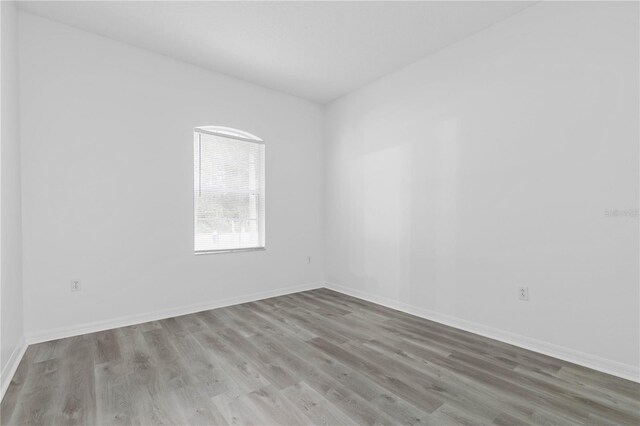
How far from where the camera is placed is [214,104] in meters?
3.98

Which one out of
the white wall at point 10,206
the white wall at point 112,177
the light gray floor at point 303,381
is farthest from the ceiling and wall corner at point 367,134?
the light gray floor at point 303,381

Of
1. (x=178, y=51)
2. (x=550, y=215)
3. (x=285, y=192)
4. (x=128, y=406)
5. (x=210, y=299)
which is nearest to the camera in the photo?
(x=128, y=406)

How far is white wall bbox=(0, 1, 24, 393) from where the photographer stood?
7.15 feet

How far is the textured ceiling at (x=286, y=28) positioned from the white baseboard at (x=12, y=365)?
2898 millimetres

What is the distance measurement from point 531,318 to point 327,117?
150 inches

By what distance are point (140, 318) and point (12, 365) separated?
1.13 metres

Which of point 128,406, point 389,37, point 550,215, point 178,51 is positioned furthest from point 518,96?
point 128,406

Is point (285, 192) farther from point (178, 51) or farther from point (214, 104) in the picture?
point (178, 51)

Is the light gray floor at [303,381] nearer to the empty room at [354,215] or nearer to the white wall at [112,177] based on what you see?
the empty room at [354,215]

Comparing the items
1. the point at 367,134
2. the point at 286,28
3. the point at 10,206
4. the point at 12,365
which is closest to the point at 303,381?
the point at 12,365

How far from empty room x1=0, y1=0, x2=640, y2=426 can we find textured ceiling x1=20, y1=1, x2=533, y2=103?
25 mm

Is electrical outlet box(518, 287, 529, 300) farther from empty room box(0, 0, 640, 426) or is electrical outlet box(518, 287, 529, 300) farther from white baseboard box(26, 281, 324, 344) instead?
white baseboard box(26, 281, 324, 344)

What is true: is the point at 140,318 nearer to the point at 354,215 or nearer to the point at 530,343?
the point at 354,215

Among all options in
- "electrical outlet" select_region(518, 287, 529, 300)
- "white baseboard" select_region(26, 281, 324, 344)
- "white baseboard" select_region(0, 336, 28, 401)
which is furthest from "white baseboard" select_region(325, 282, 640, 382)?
"white baseboard" select_region(0, 336, 28, 401)
